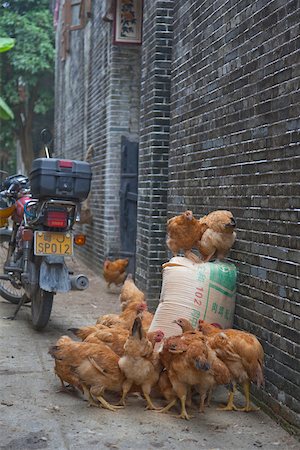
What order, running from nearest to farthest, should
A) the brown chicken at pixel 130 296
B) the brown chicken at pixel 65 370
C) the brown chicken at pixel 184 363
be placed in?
the brown chicken at pixel 184 363, the brown chicken at pixel 65 370, the brown chicken at pixel 130 296

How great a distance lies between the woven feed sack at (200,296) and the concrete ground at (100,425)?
1.97ft

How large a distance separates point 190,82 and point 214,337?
3.18 meters

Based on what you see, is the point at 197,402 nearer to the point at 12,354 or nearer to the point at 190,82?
the point at 12,354

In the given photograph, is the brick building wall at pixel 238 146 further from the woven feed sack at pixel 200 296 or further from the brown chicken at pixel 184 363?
the brown chicken at pixel 184 363

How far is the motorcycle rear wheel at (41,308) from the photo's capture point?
7172 millimetres

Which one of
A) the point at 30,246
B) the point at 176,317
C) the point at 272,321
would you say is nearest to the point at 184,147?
the point at 30,246

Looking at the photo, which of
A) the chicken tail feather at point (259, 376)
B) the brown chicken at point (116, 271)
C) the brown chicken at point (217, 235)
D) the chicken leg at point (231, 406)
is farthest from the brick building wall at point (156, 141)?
the chicken tail feather at point (259, 376)

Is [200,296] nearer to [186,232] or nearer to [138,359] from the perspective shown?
[186,232]

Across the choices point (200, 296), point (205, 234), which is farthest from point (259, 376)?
point (205, 234)

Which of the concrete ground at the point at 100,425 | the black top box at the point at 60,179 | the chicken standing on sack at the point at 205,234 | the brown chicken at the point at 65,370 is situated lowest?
the concrete ground at the point at 100,425

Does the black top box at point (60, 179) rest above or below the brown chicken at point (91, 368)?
above

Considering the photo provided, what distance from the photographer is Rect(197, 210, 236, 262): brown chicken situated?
569cm

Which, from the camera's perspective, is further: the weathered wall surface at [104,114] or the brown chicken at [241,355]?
the weathered wall surface at [104,114]

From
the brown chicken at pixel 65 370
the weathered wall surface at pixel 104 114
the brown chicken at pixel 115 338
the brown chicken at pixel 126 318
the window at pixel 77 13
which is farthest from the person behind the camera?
the window at pixel 77 13
